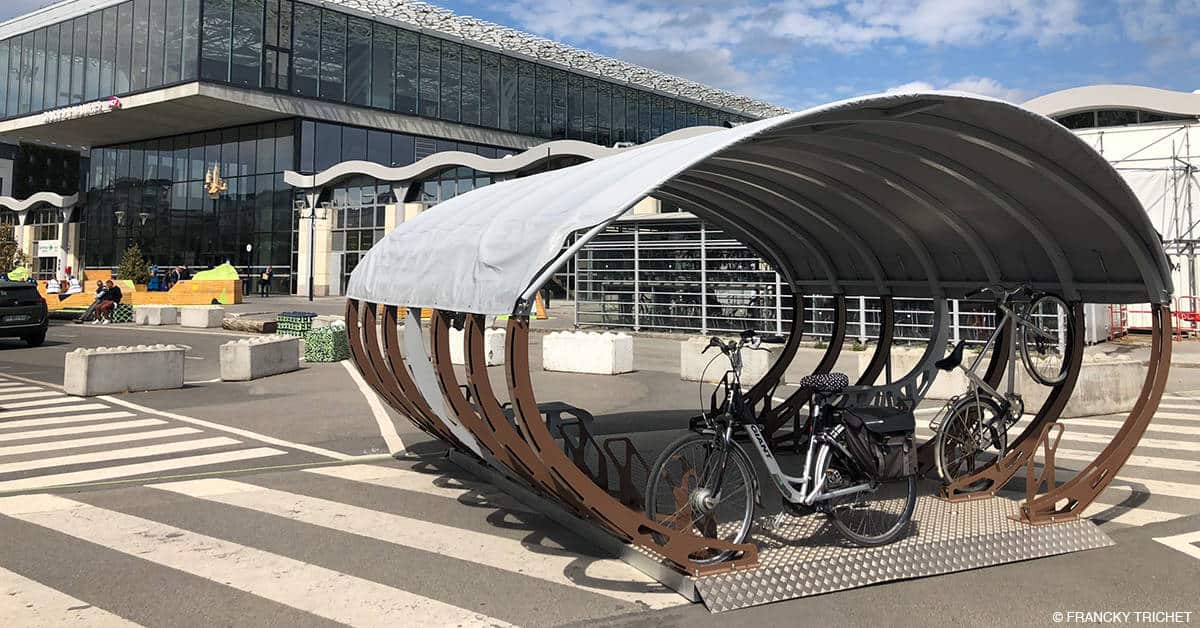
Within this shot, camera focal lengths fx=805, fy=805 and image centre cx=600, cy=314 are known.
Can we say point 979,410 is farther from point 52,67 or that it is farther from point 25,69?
point 25,69

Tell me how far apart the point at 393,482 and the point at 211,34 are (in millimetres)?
45026

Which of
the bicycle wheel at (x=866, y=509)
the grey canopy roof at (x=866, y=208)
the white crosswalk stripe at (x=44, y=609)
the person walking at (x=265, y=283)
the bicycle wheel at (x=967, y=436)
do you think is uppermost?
the person walking at (x=265, y=283)

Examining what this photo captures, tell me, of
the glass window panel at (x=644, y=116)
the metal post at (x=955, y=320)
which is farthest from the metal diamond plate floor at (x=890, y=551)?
the glass window panel at (x=644, y=116)

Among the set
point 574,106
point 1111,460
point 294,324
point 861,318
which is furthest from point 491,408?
point 574,106

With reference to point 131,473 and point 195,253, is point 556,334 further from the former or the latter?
point 195,253

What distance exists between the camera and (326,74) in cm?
4712

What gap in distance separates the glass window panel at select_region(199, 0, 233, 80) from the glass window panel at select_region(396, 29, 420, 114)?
9.37m

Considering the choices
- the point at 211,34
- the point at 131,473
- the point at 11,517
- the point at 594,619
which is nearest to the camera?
the point at 594,619

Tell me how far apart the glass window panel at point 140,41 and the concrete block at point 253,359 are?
39.1 metres

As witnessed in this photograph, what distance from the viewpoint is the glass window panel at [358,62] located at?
155 feet

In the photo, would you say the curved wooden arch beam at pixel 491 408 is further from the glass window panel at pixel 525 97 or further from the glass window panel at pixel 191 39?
the glass window panel at pixel 525 97

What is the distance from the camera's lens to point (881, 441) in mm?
5789

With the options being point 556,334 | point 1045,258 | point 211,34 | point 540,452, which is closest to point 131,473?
point 540,452

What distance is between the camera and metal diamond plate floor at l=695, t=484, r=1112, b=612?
15.6 feet
